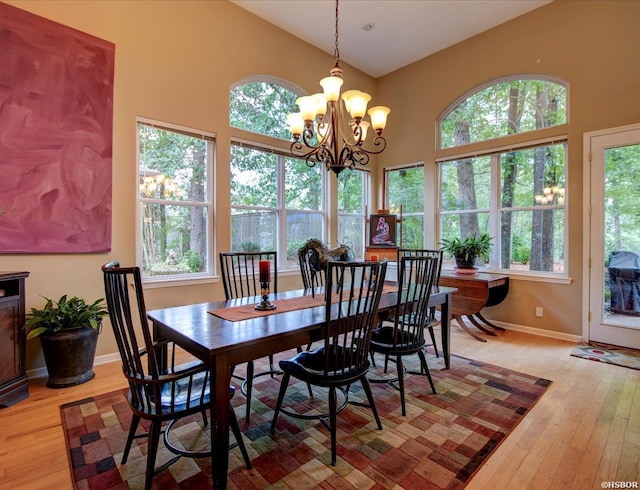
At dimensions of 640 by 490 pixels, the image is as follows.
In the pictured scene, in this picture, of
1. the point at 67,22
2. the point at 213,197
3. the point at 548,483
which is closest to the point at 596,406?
the point at 548,483

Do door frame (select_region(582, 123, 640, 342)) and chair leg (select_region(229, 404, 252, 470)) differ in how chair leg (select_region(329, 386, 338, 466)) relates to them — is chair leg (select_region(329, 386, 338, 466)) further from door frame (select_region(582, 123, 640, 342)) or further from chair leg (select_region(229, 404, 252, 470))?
door frame (select_region(582, 123, 640, 342))

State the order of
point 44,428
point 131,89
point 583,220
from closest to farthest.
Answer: point 44,428, point 131,89, point 583,220

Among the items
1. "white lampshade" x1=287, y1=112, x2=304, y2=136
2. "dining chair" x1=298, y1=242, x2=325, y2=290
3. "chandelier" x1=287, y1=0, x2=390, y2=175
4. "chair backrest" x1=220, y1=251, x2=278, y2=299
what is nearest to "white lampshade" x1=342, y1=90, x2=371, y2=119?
"chandelier" x1=287, y1=0, x2=390, y2=175

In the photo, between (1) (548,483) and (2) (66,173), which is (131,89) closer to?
(2) (66,173)

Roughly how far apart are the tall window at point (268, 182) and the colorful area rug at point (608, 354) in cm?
346

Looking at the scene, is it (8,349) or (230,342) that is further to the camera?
(8,349)

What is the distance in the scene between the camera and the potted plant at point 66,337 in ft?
8.71

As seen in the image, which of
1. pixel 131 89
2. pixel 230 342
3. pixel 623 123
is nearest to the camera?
pixel 230 342

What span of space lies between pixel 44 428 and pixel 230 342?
166 cm

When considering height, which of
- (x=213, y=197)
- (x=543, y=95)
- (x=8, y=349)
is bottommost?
(x=8, y=349)

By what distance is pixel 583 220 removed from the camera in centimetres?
382

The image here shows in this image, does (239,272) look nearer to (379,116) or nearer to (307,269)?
(307,269)

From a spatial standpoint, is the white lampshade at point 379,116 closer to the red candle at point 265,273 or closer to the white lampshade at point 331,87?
the white lampshade at point 331,87

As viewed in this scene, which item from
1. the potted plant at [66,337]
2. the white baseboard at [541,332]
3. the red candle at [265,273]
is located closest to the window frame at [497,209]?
the white baseboard at [541,332]
